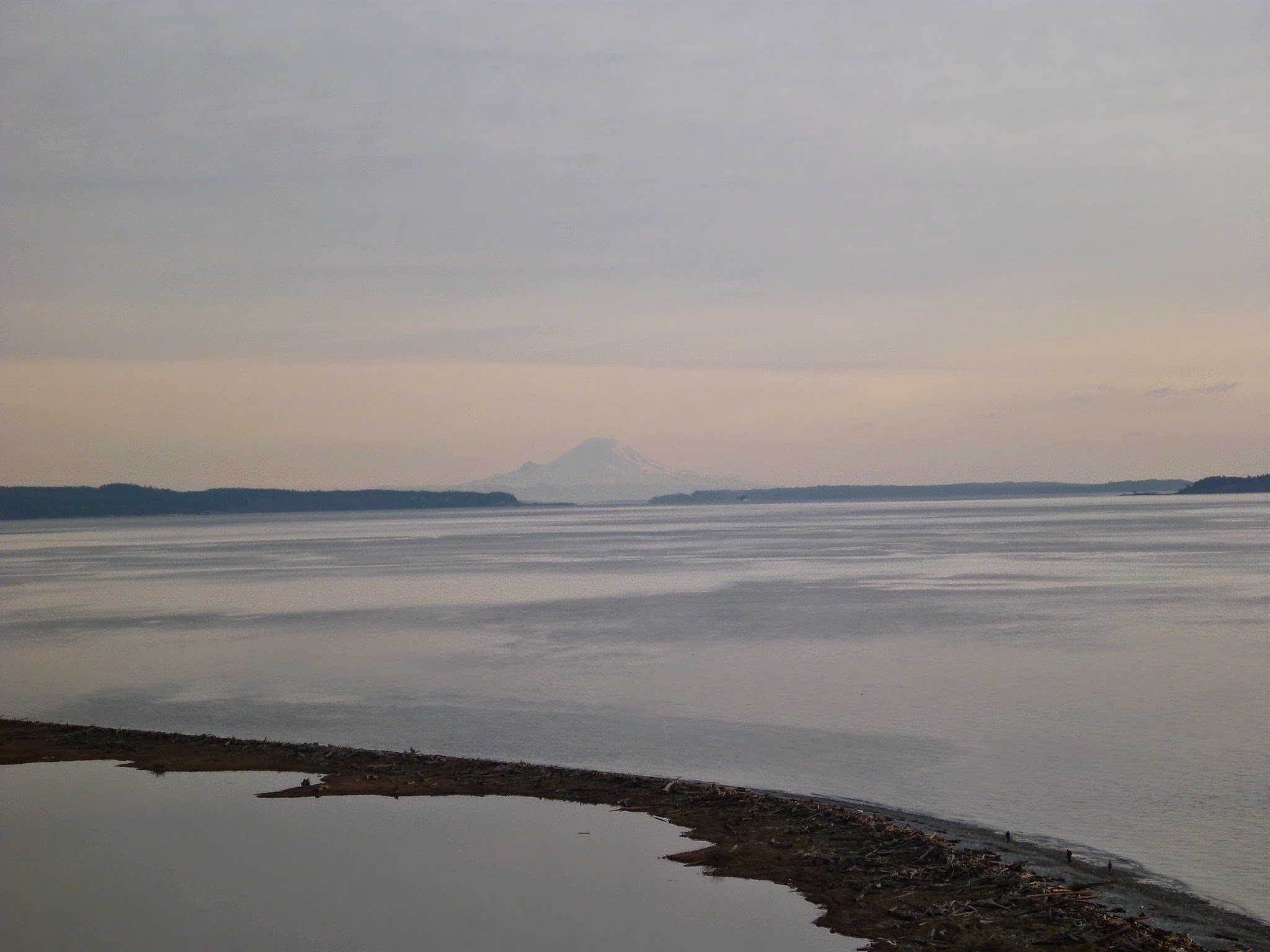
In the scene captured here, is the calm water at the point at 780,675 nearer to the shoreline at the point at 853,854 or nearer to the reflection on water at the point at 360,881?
the shoreline at the point at 853,854

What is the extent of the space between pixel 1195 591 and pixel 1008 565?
43.9ft

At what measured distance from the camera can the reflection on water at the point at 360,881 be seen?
27.8ft

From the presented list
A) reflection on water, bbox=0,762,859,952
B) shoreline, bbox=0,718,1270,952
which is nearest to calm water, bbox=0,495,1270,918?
shoreline, bbox=0,718,1270,952

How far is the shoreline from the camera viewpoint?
7.93m

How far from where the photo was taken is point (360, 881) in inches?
379

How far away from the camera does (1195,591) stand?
110 feet

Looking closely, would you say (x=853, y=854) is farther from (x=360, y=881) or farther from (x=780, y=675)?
(x=780, y=675)

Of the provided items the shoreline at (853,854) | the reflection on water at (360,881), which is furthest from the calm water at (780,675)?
the reflection on water at (360,881)

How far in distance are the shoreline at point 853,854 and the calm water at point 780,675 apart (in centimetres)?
75

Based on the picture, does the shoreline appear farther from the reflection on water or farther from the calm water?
the calm water

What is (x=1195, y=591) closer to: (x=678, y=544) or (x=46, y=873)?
(x=46, y=873)

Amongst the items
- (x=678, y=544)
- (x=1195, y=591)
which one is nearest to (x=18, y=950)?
(x=1195, y=591)

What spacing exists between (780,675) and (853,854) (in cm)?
1039

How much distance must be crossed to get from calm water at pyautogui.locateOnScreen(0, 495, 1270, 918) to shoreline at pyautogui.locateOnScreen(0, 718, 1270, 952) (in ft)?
2.45
